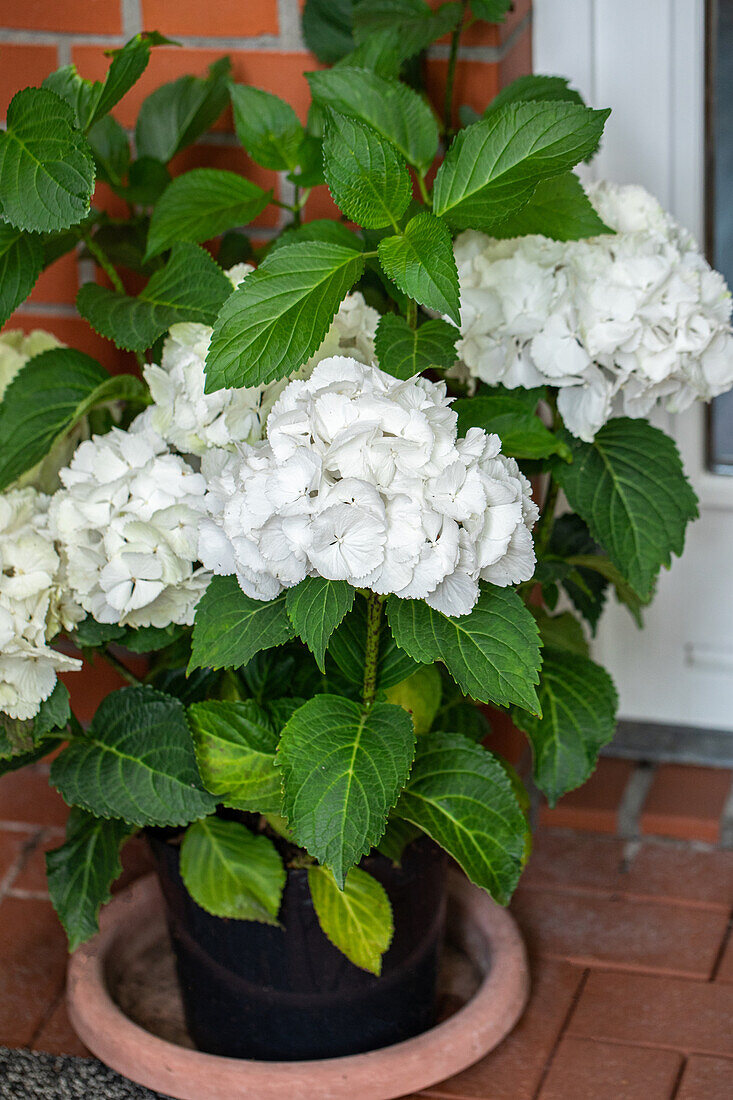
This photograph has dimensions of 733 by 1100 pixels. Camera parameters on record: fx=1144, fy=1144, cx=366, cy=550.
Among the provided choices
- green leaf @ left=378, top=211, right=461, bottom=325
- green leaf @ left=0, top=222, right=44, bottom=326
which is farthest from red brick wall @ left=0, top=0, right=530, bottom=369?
green leaf @ left=378, top=211, right=461, bottom=325

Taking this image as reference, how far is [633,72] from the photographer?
138 centimetres

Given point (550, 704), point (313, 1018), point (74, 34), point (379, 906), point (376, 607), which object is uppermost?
point (74, 34)

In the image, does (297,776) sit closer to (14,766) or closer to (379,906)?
(379,906)

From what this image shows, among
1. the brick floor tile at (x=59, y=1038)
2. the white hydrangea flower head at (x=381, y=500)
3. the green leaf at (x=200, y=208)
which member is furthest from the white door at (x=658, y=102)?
the brick floor tile at (x=59, y=1038)

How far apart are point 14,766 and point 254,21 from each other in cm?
84

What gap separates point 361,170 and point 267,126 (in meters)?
0.29

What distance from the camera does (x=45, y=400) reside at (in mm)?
1061

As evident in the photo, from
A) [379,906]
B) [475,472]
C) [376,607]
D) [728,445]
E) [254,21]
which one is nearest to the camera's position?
[475,472]

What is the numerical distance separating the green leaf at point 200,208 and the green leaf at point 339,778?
46 centimetres

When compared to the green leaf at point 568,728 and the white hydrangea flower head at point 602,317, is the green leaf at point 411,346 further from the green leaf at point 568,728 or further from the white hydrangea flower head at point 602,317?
the green leaf at point 568,728

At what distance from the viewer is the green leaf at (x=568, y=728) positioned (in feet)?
3.63

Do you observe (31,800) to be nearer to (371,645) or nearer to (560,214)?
(371,645)

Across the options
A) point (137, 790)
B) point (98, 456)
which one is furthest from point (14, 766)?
point (98, 456)

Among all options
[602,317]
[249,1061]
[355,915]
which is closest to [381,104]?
[602,317]
